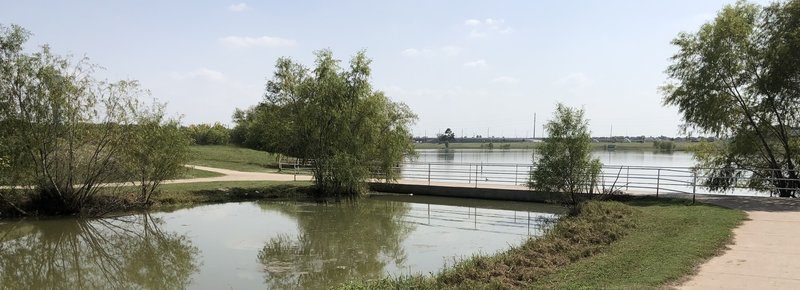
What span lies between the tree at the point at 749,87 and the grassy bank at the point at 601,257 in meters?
8.00

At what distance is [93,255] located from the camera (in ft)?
43.3

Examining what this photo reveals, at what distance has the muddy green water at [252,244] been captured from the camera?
1075 cm

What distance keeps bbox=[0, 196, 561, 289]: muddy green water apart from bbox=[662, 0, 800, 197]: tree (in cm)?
718

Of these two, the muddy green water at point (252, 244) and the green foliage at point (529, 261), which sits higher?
the green foliage at point (529, 261)

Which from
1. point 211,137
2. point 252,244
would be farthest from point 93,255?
point 211,137

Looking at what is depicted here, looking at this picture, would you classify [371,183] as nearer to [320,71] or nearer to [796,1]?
[320,71]

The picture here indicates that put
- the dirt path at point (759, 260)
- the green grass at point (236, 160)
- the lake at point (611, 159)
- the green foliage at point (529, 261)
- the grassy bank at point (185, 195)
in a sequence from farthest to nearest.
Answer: the lake at point (611, 159), the green grass at point (236, 160), the grassy bank at point (185, 195), the green foliage at point (529, 261), the dirt path at point (759, 260)

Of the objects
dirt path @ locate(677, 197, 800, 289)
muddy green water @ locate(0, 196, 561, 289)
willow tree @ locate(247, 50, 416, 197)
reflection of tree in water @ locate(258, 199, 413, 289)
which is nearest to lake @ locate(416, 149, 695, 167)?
willow tree @ locate(247, 50, 416, 197)

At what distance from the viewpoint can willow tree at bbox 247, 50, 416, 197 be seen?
2409 cm

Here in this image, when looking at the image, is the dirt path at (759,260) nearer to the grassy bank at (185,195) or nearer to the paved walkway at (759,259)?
the paved walkway at (759,259)

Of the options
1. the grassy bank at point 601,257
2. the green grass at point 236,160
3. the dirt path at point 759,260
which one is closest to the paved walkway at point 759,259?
the dirt path at point 759,260

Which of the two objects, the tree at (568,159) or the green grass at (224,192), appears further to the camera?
the green grass at (224,192)

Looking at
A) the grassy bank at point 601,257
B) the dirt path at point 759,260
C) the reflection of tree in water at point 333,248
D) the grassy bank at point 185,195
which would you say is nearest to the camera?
the dirt path at point 759,260

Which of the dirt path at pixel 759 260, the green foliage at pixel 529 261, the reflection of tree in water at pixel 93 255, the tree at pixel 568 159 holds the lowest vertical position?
the reflection of tree in water at pixel 93 255
